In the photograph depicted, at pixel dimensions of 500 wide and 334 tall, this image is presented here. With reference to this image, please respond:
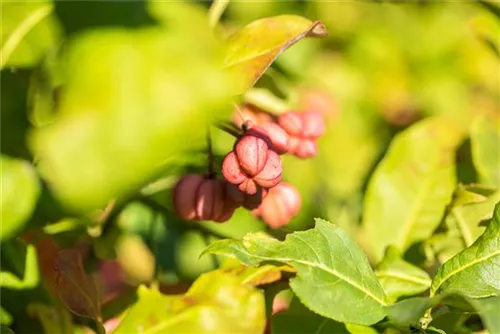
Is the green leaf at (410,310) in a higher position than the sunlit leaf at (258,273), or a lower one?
higher

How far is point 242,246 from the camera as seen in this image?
3.46 ft

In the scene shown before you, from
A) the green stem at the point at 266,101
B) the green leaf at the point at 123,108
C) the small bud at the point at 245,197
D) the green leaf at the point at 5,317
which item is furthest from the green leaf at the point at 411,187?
the green leaf at the point at 123,108

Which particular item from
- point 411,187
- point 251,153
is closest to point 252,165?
point 251,153

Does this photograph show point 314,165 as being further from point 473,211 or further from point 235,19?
point 473,211

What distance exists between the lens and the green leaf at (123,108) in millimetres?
707

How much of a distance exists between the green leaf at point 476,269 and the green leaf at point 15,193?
0.46m

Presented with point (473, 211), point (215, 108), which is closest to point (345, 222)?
point (473, 211)

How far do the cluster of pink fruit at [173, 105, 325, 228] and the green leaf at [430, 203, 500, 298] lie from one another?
0.72 ft

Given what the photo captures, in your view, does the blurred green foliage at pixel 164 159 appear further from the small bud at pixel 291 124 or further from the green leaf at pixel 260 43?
the small bud at pixel 291 124

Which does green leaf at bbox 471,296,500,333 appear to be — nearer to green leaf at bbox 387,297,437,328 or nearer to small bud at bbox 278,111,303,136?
green leaf at bbox 387,297,437,328

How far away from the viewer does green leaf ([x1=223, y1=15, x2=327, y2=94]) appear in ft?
3.58

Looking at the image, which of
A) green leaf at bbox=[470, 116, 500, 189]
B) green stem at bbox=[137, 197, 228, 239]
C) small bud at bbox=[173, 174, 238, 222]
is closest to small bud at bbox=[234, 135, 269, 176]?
small bud at bbox=[173, 174, 238, 222]

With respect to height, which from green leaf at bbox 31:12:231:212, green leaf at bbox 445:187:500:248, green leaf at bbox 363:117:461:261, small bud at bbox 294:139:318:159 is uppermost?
green leaf at bbox 31:12:231:212

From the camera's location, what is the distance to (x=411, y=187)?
1578mm
